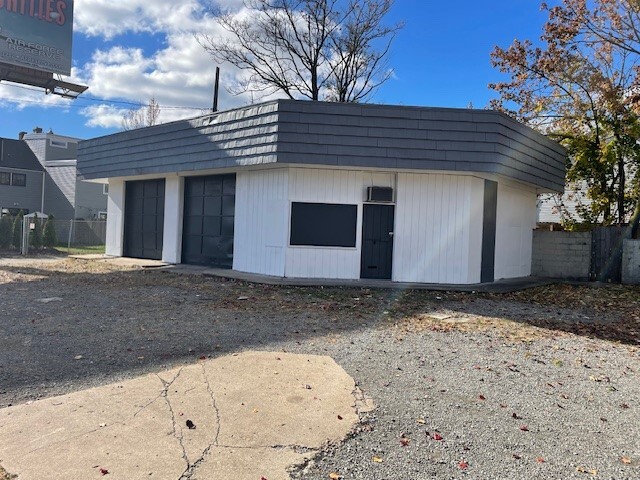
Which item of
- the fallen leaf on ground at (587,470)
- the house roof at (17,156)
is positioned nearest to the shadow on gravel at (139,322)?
the fallen leaf on ground at (587,470)

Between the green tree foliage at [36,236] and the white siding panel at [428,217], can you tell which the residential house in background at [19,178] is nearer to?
the green tree foliage at [36,236]

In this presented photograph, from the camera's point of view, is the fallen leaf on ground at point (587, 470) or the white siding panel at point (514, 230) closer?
the fallen leaf on ground at point (587, 470)

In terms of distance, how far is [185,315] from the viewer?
7.37 meters

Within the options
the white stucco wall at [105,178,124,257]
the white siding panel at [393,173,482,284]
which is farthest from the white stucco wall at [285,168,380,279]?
the white stucco wall at [105,178,124,257]

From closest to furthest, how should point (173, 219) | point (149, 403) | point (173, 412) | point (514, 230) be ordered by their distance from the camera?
point (173, 412)
point (149, 403)
point (514, 230)
point (173, 219)

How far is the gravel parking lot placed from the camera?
3.23m

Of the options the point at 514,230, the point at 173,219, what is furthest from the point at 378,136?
the point at 173,219

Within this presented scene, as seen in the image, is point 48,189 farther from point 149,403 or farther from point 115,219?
point 149,403

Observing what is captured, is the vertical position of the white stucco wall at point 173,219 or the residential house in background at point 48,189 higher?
the residential house in background at point 48,189

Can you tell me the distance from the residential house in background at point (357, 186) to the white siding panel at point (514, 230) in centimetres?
6

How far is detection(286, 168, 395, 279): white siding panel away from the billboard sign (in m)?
17.9

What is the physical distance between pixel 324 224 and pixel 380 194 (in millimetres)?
1532

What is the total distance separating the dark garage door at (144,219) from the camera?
15492 mm

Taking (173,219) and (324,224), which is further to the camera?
(173,219)
